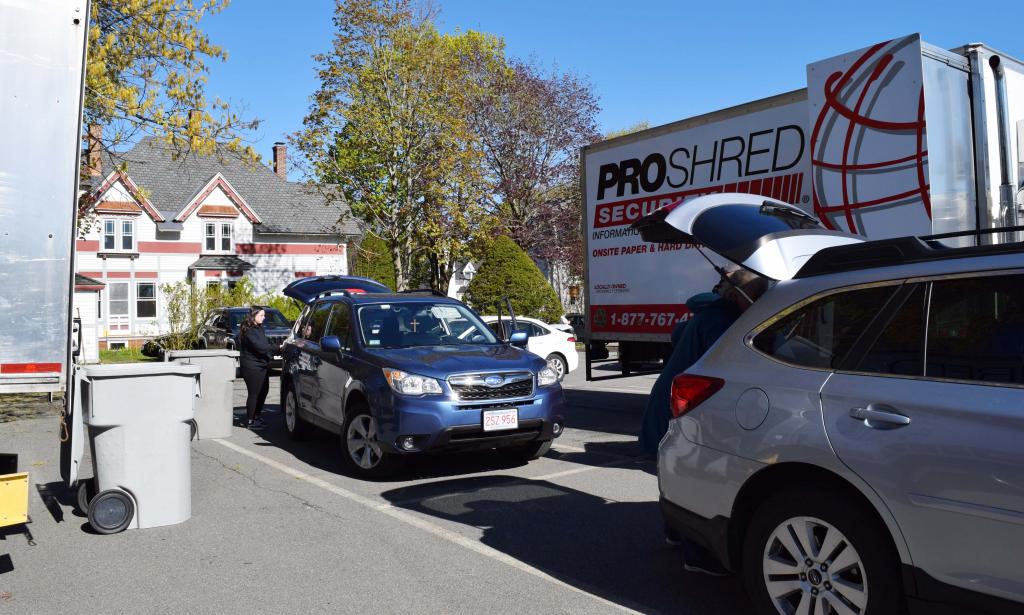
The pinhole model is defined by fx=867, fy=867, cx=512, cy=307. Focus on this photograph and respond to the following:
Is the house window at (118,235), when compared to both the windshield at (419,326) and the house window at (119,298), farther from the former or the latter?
the windshield at (419,326)

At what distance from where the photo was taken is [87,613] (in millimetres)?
4445

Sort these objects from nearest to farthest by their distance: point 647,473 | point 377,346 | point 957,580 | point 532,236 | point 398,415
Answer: point 957,580
point 398,415
point 647,473
point 377,346
point 532,236

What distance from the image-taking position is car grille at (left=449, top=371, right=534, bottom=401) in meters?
7.35

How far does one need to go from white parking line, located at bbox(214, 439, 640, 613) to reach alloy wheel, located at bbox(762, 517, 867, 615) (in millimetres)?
907

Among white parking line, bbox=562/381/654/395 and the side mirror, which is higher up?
the side mirror

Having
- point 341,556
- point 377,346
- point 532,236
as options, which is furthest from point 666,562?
point 532,236

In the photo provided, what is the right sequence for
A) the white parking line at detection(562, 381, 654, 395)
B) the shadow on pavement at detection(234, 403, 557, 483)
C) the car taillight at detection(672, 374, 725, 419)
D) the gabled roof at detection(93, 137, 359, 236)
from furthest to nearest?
the gabled roof at detection(93, 137, 359, 236)
the white parking line at detection(562, 381, 654, 395)
the shadow on pavement at detection(234, 403, 557, 483)
the car taillight at detection(672, 374, 725, 419)

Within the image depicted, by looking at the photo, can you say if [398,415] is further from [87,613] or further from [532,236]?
[532,236]

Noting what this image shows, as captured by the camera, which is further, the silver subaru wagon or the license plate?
the license plate

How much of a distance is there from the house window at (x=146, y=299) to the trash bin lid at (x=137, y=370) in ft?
114

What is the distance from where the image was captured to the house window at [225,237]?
40.8m

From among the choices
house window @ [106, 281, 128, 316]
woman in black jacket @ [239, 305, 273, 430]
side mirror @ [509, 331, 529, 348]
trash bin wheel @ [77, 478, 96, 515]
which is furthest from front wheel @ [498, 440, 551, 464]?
house window @ [106, 281, 128, 316]

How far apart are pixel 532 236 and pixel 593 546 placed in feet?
119

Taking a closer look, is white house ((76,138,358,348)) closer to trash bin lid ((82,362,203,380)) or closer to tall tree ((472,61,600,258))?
tall tree ((472,61,600,258))
